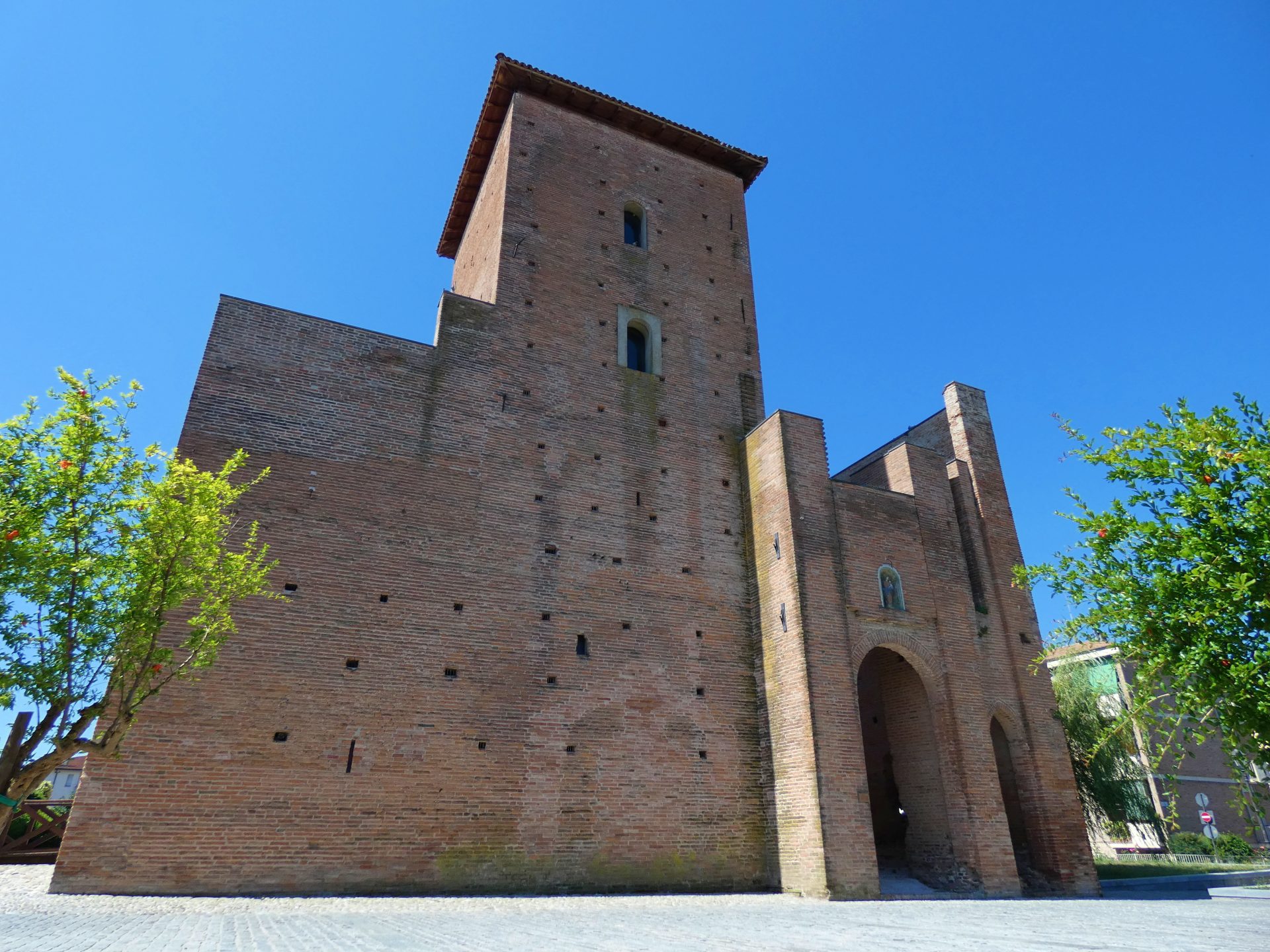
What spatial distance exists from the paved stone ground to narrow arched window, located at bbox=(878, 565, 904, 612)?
487 centimetres

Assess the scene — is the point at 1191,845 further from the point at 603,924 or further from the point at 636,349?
the point at 603,924

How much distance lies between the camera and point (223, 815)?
9602mm

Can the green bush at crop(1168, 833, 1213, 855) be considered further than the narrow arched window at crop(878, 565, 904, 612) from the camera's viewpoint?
Yes

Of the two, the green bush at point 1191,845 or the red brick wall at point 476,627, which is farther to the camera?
the green bush at point 1191,845

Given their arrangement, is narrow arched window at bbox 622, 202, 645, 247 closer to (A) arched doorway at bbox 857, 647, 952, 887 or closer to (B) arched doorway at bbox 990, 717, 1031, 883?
(A) arched doorway at bbox 857, 647, 952, 887

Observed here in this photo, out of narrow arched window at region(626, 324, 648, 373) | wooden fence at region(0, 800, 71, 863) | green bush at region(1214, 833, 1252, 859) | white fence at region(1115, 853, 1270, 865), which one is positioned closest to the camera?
wooden fence at region(0, 800, 71, 863)

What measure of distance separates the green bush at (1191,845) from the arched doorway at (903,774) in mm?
17077

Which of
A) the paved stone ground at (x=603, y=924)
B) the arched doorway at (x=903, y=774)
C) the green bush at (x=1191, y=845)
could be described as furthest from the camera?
the green bush at (x=1191, y=845)

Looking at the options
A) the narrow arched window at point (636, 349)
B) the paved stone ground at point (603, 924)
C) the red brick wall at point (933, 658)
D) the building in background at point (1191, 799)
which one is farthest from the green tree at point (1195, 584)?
the building in background at point (1191, 799)

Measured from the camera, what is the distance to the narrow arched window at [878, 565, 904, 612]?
1386 centimetres

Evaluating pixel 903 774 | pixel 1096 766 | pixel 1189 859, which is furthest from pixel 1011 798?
pixel 1189 859

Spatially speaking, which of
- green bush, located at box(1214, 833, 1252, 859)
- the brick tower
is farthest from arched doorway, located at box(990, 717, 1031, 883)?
green bush, located at box(1214, 833, 1252, 859)

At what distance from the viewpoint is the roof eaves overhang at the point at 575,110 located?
17.7 meters

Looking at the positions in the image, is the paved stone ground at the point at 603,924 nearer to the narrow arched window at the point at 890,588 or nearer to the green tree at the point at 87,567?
the green tree at the point at 87,567
